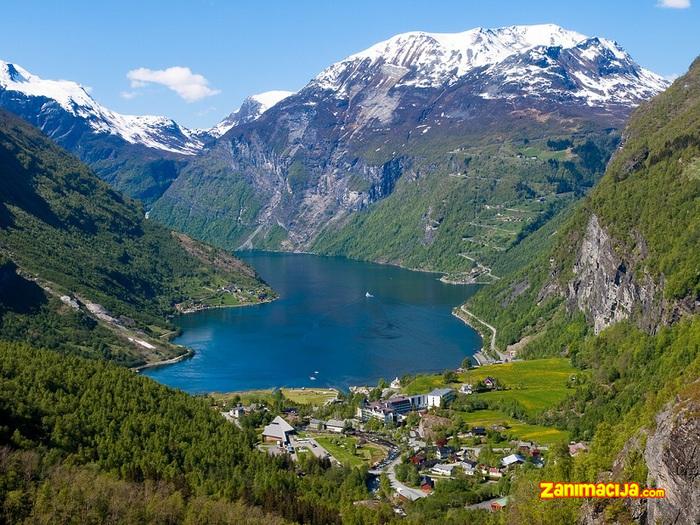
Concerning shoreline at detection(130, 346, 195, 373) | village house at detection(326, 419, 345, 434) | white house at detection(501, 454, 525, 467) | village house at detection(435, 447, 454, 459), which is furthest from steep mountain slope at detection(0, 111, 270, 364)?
white house at detection(501, 454, 525, 467)

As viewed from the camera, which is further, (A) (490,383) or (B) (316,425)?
(A) (490,383)

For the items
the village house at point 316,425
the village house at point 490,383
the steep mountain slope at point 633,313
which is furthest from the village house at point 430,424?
the village house at point 490,383

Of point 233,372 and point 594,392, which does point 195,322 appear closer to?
point 233,372

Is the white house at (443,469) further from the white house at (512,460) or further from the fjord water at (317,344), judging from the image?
the fjord water at (317,344)

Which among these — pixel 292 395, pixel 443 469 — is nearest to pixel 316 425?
pixel 292 395

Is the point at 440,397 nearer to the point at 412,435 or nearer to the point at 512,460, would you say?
the point at 412,435

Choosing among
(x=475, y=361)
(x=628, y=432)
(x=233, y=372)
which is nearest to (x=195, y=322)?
(x=233, y=372)

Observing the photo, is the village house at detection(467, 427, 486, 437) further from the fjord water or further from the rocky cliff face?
the fjord water
